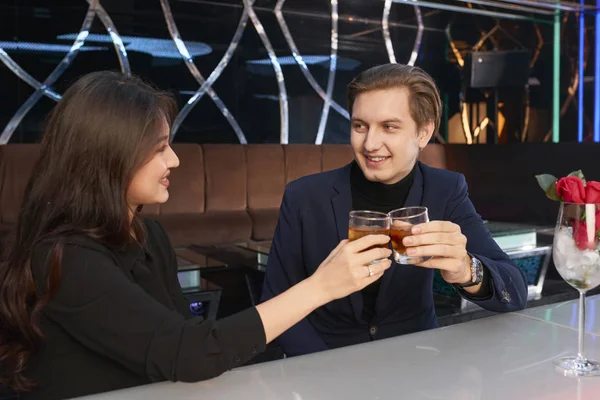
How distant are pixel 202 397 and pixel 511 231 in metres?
3.41

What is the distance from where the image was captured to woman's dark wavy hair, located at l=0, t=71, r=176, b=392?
108 cm

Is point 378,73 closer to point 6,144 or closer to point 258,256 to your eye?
point 258,256

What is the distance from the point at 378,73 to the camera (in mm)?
1648

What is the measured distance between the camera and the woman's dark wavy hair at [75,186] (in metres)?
1.08

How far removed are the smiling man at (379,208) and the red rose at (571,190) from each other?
1.52 ft

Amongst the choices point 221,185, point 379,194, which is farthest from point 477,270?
point 221,185

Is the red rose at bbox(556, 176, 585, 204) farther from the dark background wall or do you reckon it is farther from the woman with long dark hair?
the dark background wall

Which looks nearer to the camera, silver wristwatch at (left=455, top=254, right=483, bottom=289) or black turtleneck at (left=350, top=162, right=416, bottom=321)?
silver wristwatch at (left=455, top=254, right=483, bottom=289)

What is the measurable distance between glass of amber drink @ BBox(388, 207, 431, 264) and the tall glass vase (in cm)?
24

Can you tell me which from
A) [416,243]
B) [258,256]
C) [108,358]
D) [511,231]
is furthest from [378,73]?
[511,231]

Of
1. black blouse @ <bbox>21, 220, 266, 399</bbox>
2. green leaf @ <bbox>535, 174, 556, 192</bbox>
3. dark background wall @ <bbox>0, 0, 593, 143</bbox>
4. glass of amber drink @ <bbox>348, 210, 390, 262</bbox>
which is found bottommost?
black blouse @ <bbox>21, 220, 266, 399</bbox>

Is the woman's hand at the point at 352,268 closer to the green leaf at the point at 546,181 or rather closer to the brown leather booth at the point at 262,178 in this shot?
the green leaf at the point at 546,181

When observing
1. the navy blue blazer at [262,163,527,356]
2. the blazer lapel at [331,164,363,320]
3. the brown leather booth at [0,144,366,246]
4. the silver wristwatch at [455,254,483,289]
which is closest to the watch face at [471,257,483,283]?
the silver wristwatch at [455,254,483,289]

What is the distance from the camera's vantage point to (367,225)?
105 centimetres
